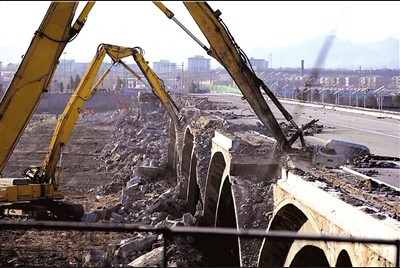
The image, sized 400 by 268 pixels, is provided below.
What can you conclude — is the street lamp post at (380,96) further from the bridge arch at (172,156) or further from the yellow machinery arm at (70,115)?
the yellow machinery arm at (70,115)

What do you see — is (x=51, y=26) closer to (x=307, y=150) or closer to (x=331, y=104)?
(x=307, y=150)

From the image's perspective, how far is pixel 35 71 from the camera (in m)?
11.8

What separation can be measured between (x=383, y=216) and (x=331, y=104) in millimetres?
32028

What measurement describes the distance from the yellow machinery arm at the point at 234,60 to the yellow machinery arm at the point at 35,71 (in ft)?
7.27

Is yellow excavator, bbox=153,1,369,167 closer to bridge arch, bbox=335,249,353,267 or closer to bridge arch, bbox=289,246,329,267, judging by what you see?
bridge arch, bbox=289,246,329,267

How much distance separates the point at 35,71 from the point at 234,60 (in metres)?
3.67

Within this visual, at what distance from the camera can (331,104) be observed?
38625mm

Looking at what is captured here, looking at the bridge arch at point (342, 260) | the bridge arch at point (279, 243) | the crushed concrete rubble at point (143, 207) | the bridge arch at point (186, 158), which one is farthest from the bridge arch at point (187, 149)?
the bridge arch at point (342, 260)

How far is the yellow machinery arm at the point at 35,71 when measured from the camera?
11539 mm

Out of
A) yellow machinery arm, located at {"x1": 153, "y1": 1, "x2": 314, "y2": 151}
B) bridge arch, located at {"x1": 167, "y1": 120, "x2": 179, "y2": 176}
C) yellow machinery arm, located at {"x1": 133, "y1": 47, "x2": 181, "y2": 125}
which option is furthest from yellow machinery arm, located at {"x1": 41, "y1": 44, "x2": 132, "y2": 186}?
bridge arch, located at {"x1": 167, "y1": 120, "x2": 179, "y2": 176}

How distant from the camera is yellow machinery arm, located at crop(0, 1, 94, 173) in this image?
37.9 ft

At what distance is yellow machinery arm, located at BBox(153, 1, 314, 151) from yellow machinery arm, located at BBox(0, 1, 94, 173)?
222 centimetres

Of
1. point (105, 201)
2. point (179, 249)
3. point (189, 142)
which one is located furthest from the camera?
point (189, 142)

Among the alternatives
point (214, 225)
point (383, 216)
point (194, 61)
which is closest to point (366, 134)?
point (214, 225)
